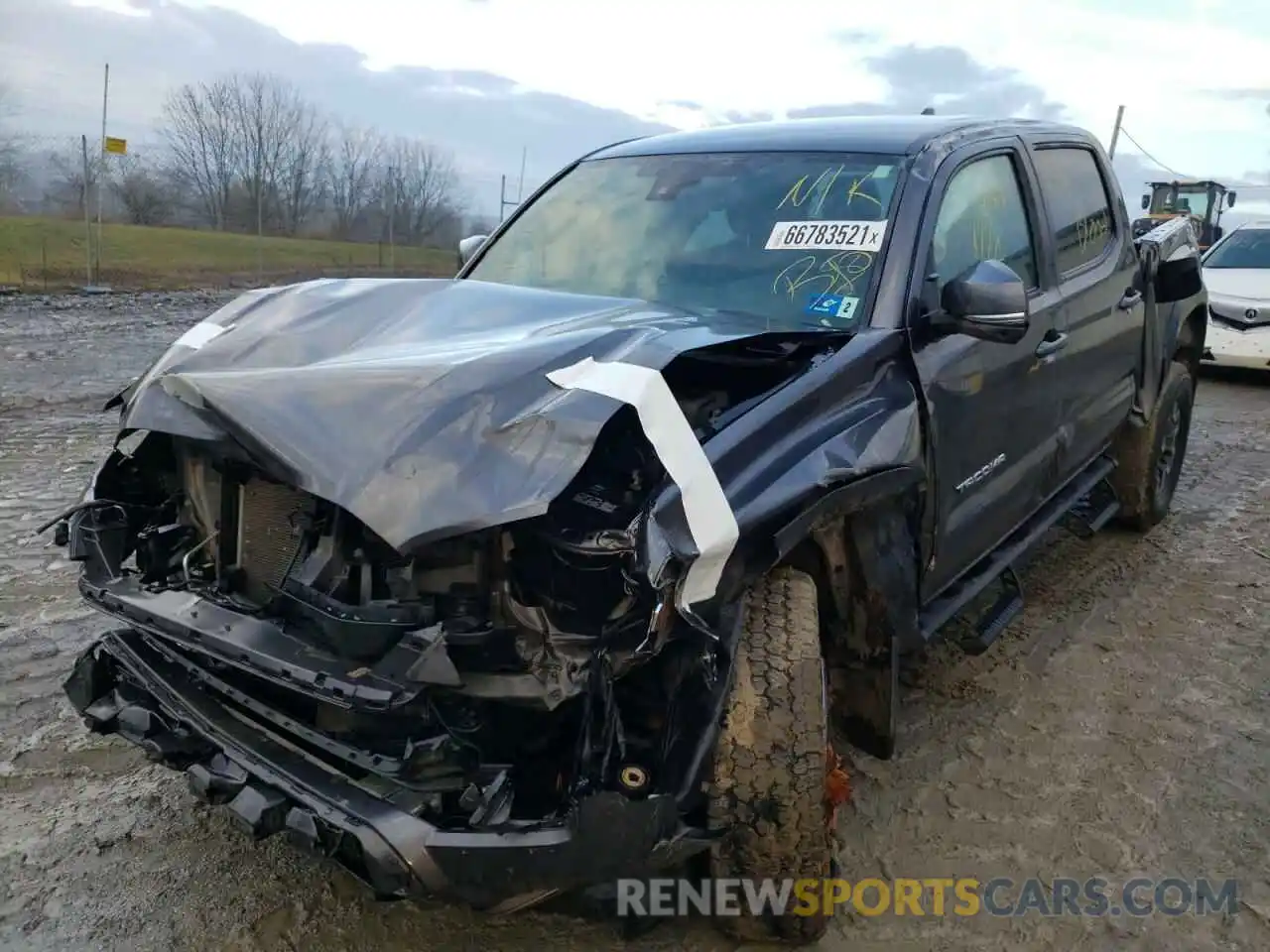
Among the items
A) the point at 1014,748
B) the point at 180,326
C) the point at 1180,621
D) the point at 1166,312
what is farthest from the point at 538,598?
the point at 180,326

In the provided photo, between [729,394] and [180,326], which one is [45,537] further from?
[180,326]

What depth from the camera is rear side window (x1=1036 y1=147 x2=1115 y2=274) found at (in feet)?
13.0

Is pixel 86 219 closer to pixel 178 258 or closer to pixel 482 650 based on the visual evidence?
Result: pixel 178 258

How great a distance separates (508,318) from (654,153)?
1.39 m

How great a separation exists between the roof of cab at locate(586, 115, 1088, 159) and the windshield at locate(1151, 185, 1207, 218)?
22.6m

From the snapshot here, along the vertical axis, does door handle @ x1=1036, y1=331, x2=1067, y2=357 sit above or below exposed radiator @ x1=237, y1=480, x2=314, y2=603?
above

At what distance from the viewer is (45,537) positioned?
4969 millimetres

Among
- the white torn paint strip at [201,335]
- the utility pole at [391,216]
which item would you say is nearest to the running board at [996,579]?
the white torn paint strip at [201,335]

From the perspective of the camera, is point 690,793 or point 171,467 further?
point 171,467

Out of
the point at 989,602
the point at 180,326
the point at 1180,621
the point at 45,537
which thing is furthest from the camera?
the point at 180,326

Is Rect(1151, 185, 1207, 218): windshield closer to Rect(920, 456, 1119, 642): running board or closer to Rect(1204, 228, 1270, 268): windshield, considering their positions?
Rect(1204, 228, 1270, 268): windshield

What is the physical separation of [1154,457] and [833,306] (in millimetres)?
3185

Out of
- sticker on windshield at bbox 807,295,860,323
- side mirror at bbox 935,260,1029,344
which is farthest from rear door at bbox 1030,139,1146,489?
sticker on windshield at bbox 807,295,860,323

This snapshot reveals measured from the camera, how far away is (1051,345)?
370cm
